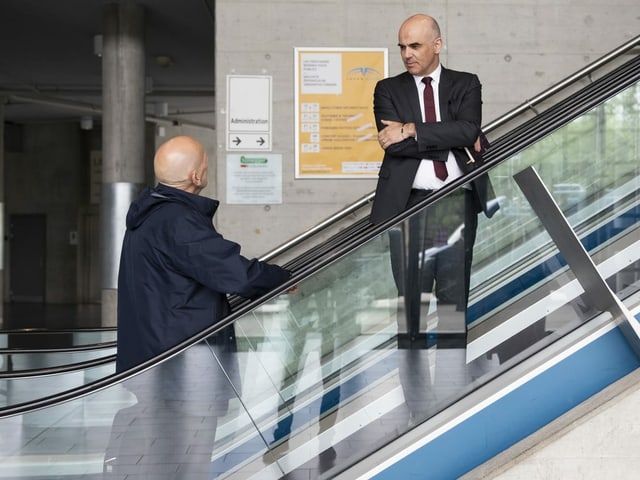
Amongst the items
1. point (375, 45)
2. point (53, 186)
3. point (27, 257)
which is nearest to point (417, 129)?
point (375, 45)

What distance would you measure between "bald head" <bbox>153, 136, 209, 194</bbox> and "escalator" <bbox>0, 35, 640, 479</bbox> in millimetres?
466

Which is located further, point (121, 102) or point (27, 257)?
point (27, 257)

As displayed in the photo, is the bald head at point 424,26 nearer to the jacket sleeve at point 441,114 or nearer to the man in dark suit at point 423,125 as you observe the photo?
the man in dark suit at point 423,125

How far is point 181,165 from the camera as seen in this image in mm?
3119

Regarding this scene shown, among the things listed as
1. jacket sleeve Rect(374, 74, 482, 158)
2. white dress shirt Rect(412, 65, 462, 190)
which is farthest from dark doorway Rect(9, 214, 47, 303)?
white dress shirt Rect(412, 65, 462, 190)

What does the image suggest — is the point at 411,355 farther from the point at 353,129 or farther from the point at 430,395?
the point at 353,129

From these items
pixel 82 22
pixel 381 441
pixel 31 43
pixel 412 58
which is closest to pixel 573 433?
pixel 381 441

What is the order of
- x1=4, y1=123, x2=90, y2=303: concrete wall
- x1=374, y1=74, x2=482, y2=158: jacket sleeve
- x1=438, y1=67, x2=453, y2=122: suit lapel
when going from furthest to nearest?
1. x1=4, y1=123, x2=90, y2=303: concrete wall
2. x1=438, y1=67, x2=453, y2=122: suit lapel
3. x1=374, y1=74, x2=482, y2=158: jacket sleeve

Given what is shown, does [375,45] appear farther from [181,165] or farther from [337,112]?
[181,165]

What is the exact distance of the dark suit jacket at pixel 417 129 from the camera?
3639mm

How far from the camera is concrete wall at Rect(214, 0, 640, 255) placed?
25.3 ft

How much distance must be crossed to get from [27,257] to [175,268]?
2126 centimetres

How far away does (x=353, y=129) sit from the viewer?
7.66 meters

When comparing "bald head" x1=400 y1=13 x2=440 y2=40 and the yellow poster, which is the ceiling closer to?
the yellow poster
